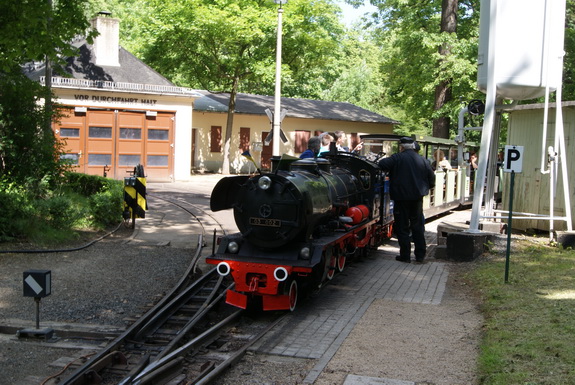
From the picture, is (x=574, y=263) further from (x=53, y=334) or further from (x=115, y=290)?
(x=53, y=334)

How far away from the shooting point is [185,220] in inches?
635

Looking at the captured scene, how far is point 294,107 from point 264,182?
32236mm

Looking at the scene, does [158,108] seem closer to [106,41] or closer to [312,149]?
[106,41]

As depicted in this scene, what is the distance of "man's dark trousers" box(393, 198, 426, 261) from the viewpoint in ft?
38.6

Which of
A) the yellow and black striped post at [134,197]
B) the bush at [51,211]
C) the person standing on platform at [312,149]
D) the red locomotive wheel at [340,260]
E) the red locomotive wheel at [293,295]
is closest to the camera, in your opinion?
the red locomotive wheel at [293,295]

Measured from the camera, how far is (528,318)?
310 inches

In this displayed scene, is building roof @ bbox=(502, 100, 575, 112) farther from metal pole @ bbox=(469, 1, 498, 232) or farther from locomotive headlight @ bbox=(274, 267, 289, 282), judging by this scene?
locomotive headlight @ bbox=(274, 267, 289, 282)

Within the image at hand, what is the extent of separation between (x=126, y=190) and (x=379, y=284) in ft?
21.1

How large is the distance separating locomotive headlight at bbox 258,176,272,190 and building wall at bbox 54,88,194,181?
66.0ft

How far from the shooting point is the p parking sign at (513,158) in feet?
33.1

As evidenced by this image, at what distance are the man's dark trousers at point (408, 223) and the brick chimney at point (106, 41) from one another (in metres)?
20.2

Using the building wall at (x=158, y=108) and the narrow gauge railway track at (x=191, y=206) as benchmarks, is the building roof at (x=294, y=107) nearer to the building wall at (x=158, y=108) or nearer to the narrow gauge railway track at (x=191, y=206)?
the building wall at (x=158, y=108)

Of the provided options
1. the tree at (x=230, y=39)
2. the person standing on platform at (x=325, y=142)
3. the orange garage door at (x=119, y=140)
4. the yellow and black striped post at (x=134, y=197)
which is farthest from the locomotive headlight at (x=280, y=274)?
the tree at (x=230, y=39)

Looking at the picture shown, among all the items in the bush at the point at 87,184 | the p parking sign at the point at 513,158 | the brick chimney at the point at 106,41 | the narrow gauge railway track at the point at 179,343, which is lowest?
the narrow gauge railway track at the point at 179,343
